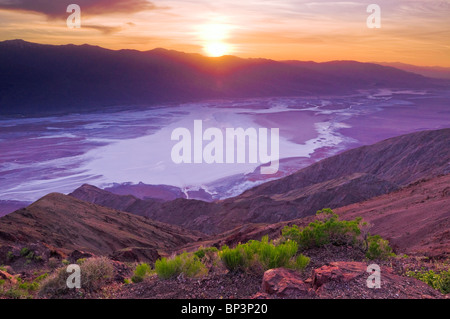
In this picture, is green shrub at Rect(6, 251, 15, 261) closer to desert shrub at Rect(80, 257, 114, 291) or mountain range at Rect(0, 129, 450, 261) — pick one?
mountain range at Rect(0, 129, 450, 261)

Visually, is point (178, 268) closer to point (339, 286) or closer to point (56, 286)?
point (56, 286)

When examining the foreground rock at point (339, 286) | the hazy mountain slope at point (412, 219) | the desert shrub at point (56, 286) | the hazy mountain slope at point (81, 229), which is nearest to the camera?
the foreground rock at point (339, 286)

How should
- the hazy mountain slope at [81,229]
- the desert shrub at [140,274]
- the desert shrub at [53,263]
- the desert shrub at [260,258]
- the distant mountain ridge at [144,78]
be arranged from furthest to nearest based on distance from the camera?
the distant mountain ridge at [144,78], the hazy mountain slope at [81,229], the desert shrub at [53,263], the desert shrub at [140,274], the desert shrub at [260,258]

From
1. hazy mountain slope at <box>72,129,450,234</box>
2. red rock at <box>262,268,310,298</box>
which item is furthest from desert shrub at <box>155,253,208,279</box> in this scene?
hazy mountain slope at <box>72,129,450,234</box>

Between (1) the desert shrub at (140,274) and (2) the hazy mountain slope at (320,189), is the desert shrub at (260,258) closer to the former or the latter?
(1) the desert shrub at (140,274)

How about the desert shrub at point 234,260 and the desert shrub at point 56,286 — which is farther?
the desert shrub at point 234,260

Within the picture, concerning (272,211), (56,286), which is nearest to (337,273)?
(56,286)

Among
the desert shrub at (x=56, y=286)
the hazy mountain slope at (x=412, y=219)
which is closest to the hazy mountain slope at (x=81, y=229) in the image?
the hazy mountain slope at (x=412, y=219)
